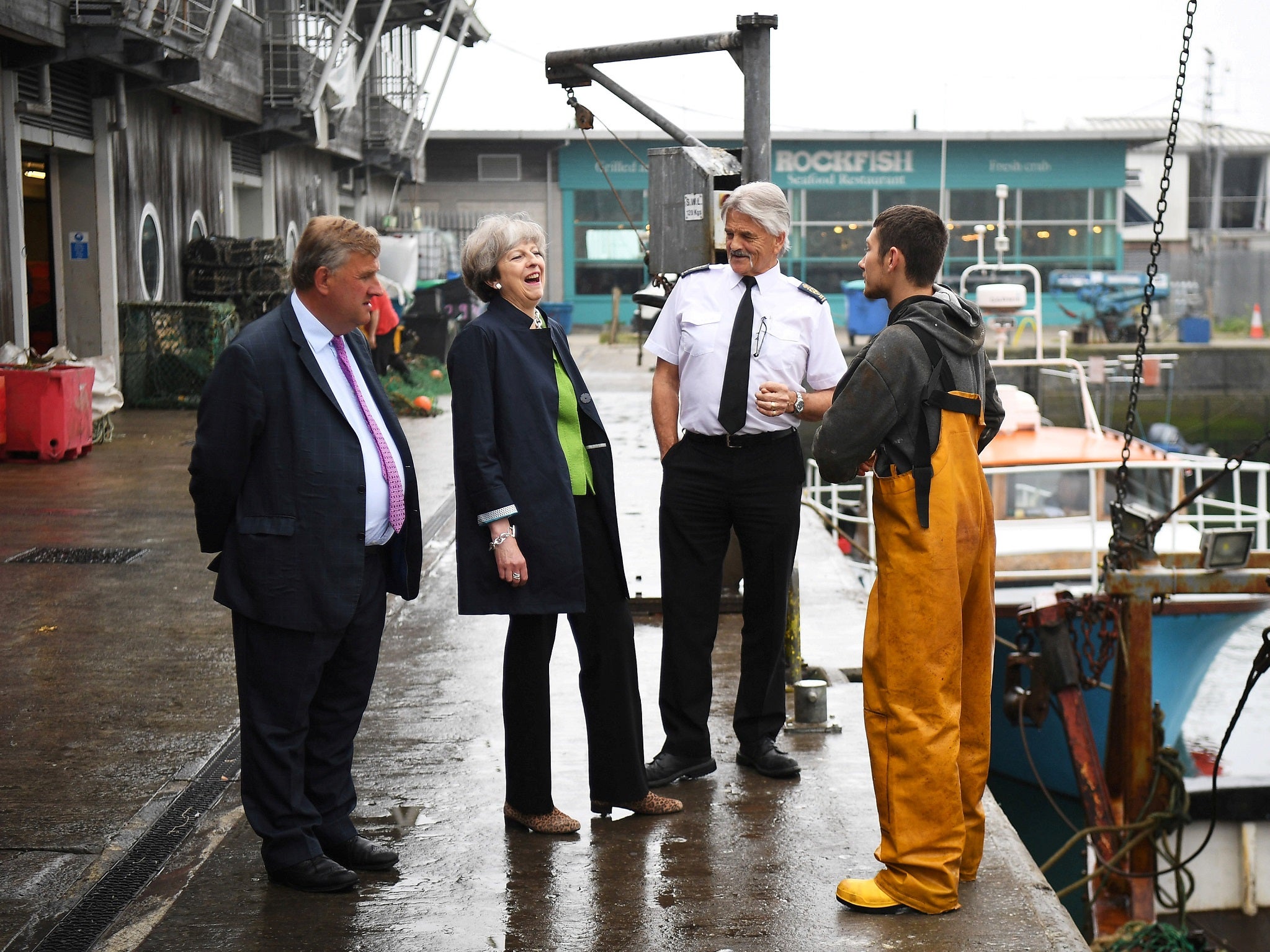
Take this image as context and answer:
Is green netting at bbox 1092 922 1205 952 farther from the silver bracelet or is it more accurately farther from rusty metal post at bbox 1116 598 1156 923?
the silver bracelet

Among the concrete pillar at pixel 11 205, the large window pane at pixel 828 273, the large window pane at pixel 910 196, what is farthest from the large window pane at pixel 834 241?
the concrete pillar at pixel 11 205

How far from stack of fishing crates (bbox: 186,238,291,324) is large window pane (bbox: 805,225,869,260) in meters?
22.6

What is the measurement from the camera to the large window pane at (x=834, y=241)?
1527 inches

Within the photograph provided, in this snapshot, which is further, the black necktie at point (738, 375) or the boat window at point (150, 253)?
the boat window at point (150, 253)

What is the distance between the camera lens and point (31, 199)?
1644 cm

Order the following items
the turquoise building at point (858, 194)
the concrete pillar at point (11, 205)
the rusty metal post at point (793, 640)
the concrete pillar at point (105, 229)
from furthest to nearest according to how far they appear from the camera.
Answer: the turquoise building at point (858, 194), the concrete pillar at point (105, 229), the concrete pillar at point (11, 205), the rusty metal post at point (793, 640)

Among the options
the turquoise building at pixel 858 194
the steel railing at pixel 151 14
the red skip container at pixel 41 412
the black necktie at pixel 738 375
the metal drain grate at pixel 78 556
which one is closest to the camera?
the black necktie at pixel 738 375

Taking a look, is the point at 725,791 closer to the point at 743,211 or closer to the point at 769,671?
the point at 769,671

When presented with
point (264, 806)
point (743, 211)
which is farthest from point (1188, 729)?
point (264, 806)

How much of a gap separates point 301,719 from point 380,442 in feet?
2.51

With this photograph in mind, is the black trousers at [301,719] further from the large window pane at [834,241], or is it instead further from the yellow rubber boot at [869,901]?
the large window pane at [834,241]

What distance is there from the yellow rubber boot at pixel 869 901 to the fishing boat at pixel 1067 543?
4.48 m

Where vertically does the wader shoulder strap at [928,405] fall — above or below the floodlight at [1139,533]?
above

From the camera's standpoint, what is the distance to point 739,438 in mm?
4613
